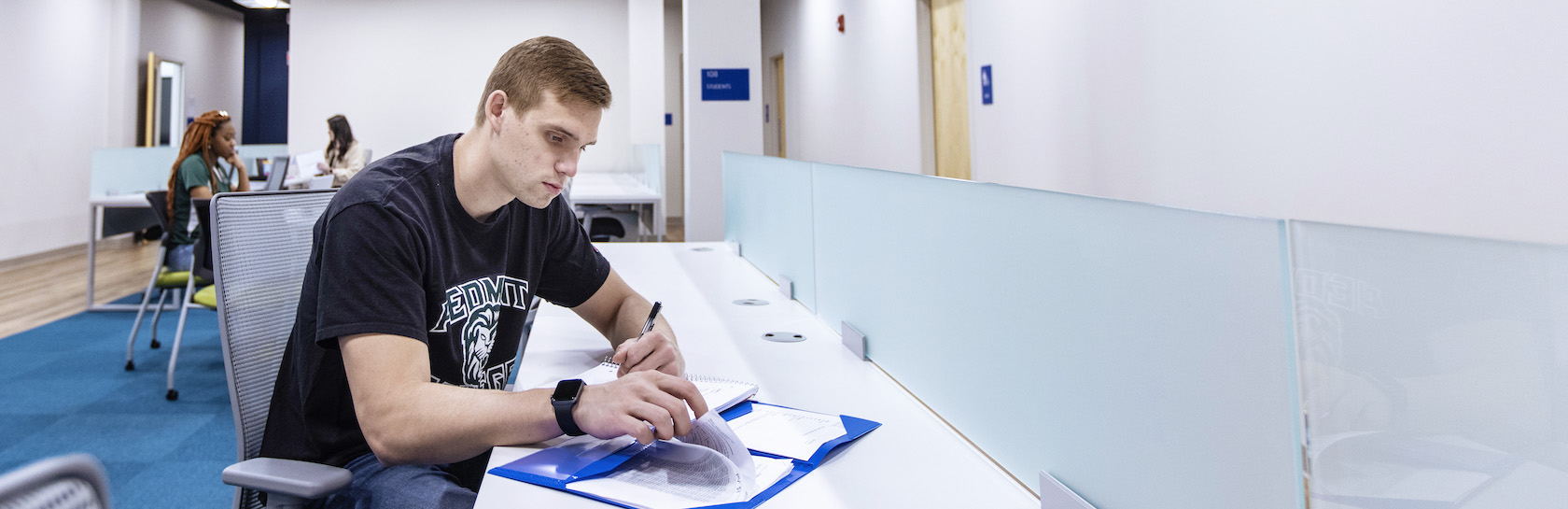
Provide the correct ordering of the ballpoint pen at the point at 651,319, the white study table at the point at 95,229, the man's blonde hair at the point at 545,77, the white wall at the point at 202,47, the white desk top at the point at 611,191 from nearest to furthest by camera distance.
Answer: the man's blonde hair at the point at 545,77 → the ballpoint pen at the point at 651,319 → the white study table at the point at 95,229 → the white desk top at the point at 611,191 → the white wall at the point at 202,47

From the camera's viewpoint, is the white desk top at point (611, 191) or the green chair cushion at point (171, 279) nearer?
the green chair cushion at point (171, 279)

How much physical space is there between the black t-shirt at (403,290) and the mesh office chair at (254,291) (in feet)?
0.41

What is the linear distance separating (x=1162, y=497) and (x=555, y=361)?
107 centimetres

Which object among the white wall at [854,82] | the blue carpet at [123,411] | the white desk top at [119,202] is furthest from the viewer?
the white wall at [854,82]

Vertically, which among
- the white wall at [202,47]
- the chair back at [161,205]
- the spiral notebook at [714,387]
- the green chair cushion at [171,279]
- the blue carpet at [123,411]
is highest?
the white wall at [202,47]

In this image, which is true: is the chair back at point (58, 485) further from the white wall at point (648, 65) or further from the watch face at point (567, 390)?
the white wall at point (648, 65)

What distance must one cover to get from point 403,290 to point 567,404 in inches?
10.1

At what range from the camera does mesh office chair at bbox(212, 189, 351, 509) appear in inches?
50.7

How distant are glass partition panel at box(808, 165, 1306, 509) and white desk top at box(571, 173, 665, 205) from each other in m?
4.06

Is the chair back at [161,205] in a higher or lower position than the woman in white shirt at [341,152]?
lower

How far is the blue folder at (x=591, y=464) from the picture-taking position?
3.13ft

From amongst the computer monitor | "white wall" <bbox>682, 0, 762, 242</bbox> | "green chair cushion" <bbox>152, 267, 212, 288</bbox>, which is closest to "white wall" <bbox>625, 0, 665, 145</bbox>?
the computer monitor

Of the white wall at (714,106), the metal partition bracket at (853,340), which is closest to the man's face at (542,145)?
the metal partition bracket at (853,340)

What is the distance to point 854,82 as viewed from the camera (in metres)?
6.98
